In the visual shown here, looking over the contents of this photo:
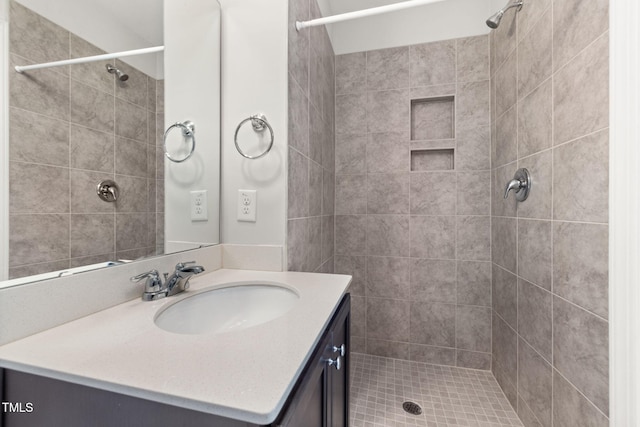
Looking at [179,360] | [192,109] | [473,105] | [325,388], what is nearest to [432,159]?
[473,105]

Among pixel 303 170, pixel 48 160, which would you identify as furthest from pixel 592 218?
pixel 48 160

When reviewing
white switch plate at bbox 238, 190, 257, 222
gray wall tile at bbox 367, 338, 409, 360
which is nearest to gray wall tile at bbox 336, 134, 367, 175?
white switch plate at bbox 238, 190, 257, 222

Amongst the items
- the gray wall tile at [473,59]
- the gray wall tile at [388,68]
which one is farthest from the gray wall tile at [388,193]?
the gray wall tile at [473,59]

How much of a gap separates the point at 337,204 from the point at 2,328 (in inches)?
68.5

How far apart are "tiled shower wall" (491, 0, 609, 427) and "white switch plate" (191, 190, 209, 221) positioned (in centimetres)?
139

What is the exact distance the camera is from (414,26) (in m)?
1.90

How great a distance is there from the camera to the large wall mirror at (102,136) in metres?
0.57

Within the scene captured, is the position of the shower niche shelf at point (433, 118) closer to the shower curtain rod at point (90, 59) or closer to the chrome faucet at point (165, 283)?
the shower curtain rod at point (90, 59)

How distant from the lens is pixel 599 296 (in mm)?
845

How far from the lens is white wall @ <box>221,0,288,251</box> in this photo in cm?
113

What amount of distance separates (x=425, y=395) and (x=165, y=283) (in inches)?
61.1

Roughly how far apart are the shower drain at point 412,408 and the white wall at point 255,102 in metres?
1.16

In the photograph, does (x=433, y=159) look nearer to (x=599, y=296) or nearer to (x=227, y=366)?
(x=599, y=296)

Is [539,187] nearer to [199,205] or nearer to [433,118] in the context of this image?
[433,118]
